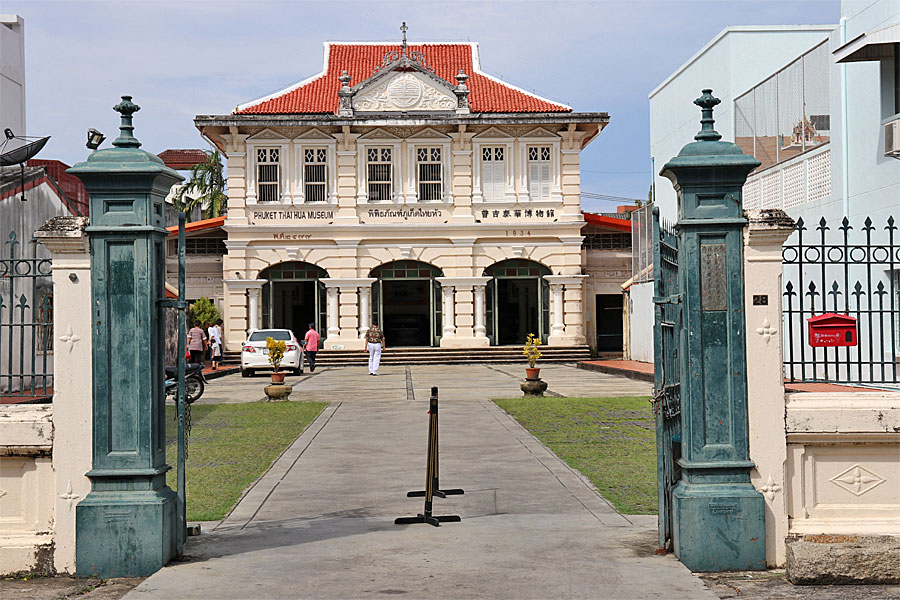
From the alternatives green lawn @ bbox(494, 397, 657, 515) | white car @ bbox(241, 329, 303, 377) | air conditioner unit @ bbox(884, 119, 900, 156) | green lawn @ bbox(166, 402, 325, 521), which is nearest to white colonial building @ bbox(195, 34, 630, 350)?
white car @ bbox(241, 329, 303, 377)

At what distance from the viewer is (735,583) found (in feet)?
21.7

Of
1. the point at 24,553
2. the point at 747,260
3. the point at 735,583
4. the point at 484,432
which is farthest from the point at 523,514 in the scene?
the point at 484,432

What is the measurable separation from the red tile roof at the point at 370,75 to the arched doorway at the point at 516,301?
6172 millimetres

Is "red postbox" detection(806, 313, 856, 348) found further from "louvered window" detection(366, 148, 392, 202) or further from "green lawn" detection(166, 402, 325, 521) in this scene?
"louvered window" detection(366, 148, 392, 202)

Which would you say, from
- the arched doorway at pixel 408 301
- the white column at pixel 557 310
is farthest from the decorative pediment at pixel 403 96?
the white column at pixel 557 310

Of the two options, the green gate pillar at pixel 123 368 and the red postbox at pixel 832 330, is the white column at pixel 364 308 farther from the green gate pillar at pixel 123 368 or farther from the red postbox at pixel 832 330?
the green gate pillar at pixel 123 368

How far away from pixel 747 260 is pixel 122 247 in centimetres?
434

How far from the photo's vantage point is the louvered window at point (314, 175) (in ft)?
128

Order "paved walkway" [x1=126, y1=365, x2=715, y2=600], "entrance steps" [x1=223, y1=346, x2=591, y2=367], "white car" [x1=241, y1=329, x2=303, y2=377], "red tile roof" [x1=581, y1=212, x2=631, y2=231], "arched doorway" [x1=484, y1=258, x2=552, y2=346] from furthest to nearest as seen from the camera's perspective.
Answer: "red tile roof" [x1=581, y1=212, x2=631, y2=231] < "arched doorway" [x1=484, y1=258, x2=552, y2=346] < "entrance steps" [x1=223, y1=346, x2=591, y2=367] < "white car" [x1=241, y1=329, x2=303, y2=377] < "paved walkway" [x1=126, y1=365, x2=715, y2=600]

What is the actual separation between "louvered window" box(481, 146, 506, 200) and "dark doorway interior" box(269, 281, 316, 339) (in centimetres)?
767

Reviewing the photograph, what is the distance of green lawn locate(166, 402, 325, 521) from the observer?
10117mm

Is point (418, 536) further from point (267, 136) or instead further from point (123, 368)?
point (267, 136)

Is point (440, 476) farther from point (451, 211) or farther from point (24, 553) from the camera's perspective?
point (451, 211)

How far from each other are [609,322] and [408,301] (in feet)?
27.9
